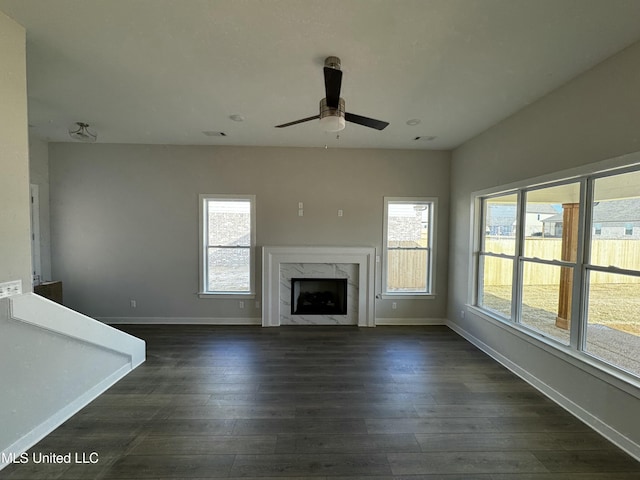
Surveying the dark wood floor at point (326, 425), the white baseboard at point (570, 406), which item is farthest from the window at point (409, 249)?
the dark wood floor at point (326, 425)

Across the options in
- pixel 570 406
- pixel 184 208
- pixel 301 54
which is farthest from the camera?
pixel 184 208

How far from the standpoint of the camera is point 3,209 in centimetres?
175

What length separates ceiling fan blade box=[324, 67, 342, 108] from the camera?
5.51ft

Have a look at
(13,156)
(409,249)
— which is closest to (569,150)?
(409,249)

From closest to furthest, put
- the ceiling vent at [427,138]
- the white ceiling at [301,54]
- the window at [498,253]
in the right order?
1. the white ceiling at [301,54]
2. the window at [498,253]
3. the ceiling vent at [427,138]

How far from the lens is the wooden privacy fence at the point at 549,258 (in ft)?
6.67

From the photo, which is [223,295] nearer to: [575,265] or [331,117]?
[331,117]

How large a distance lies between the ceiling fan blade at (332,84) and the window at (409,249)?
116 inches

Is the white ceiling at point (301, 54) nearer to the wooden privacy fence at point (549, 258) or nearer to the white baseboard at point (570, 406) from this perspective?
the wooden privacy fence at point (549, 258)

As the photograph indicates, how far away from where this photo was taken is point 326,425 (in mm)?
2139

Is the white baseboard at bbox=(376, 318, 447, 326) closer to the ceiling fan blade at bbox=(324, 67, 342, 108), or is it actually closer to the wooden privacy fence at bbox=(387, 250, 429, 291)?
the wooden privacy fence at bbox=(387, 250, 429, 291)

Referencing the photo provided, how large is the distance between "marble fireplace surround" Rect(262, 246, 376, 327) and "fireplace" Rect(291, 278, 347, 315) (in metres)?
0.25

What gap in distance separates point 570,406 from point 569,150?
237 centimetres

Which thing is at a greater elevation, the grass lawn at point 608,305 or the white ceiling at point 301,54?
the white ceiling at point 301,54
